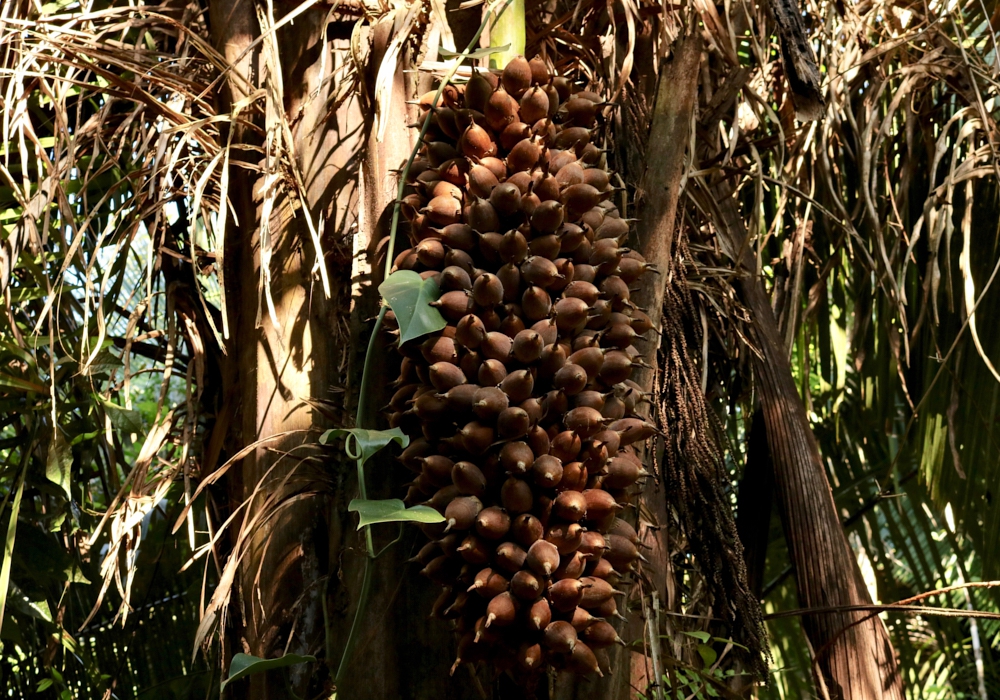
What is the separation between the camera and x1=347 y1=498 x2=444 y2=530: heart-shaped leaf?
0.81 metres

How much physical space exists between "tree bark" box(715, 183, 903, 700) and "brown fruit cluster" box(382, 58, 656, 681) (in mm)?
581

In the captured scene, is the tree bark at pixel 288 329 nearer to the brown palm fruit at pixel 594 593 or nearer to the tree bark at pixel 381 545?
the tree bark at pixel 381 545

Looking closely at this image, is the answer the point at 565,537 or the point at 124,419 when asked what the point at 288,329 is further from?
the point at 565,537

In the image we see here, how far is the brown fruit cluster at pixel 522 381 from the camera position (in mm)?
852

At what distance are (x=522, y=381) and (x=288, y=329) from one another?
0.45 m

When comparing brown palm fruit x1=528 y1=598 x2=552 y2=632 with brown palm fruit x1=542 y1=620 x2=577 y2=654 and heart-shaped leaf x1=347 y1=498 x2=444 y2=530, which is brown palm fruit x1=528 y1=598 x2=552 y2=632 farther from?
heart-shaped leaf x1=347 y1=498 x2=444 y2=530

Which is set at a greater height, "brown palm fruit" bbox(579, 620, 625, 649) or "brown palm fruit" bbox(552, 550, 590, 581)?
"brown palm fruit" bbox(552, 550, 590, 581)

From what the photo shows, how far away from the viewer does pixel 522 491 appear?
2.81ft

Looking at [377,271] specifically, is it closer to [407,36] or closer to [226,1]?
[407,36]

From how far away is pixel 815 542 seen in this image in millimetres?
1543

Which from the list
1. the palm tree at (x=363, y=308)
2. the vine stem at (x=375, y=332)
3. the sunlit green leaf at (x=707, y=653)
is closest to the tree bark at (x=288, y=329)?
→ the palm tree at (x=363, y=308)

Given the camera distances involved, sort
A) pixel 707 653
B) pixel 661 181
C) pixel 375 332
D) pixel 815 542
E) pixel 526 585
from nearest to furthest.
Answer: pixel 526 585
pixel 375 332
pixel 661 181
pixel 707 653
pixel 815 542

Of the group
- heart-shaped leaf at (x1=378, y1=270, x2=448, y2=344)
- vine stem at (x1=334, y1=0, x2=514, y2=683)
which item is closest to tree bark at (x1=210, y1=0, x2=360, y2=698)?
vine stem at (x1=334, y1=0, x2=514, y2=683)

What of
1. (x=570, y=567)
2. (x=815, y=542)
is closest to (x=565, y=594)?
(x=570, y=567)
